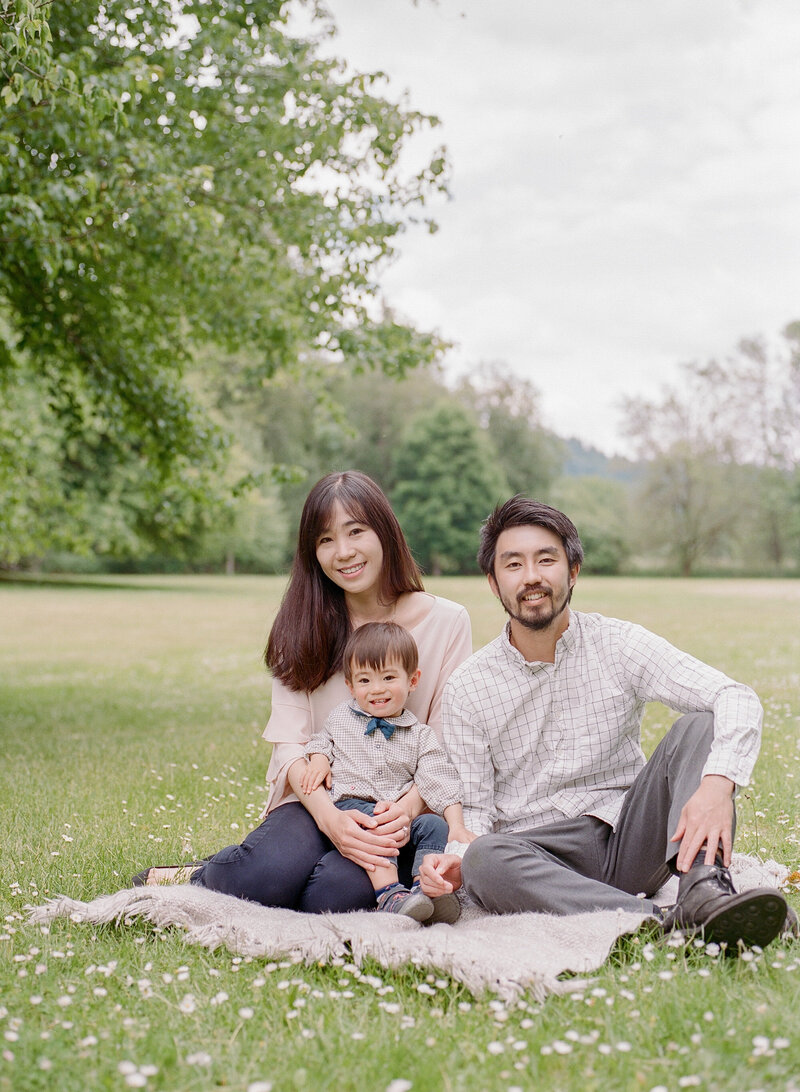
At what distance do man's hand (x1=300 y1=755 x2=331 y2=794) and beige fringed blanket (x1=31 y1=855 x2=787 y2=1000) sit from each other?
51 centimetres

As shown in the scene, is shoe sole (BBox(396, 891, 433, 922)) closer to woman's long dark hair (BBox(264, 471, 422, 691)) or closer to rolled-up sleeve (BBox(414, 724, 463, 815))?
rolled-up sleeve (BBox(414, 724, 463, 815))

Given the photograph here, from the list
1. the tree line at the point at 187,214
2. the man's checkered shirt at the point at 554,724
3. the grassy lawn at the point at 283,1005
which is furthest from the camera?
the tree line at the point at 187,214

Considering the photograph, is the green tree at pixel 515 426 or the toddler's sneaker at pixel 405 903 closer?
the toddler's sneaker at pixel 405 903

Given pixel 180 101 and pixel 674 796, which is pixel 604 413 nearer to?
pixel 180 101

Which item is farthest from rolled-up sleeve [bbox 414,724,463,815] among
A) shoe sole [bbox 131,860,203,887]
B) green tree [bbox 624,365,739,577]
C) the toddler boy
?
green tree [bbox 624,365,739,577]

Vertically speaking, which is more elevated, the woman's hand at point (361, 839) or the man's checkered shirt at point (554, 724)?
the man's checkered shirt at point (554, 724)

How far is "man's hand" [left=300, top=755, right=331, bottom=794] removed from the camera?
409cm

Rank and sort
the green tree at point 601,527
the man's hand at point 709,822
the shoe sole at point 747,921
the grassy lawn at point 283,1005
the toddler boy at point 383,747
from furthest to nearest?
the green tree at point 601,527, the toddler boy at point 383,747, the man's hand at point 709,822, the shoe sole at point 747,921, the grassy lawn at point 283,1005

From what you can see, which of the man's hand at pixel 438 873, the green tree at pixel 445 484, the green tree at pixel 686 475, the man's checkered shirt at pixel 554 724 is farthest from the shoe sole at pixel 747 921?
the green tree at pixel 686 475

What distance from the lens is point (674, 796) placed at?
3521 millimetres

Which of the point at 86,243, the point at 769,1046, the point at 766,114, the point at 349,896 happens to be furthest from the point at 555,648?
the point at 766,114

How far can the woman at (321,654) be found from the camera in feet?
13.0

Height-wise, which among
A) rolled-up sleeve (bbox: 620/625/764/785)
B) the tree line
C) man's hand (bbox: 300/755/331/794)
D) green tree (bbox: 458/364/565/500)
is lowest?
man's hand (bbox: 300/755/331/794)

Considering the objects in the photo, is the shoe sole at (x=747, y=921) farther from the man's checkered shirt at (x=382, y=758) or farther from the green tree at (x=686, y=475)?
the green tree at (x=686, y=475)
